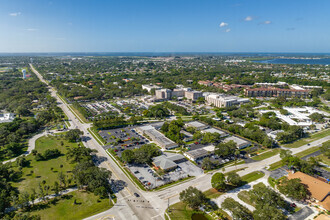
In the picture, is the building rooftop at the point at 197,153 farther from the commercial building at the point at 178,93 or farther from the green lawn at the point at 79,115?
the commercial building at the point at 178,93

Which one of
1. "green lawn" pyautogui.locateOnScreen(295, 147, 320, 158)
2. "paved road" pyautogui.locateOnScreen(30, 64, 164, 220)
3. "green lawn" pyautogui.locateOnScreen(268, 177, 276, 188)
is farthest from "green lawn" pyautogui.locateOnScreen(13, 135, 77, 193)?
"green lawn" pyautogui.locateOnScreen(295, 147, 320, 158)

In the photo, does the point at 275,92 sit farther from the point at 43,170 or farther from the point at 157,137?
the point at 43,170

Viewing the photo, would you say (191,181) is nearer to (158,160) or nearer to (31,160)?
(158,160)

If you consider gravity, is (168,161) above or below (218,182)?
below

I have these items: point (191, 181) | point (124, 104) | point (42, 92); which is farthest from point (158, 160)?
point (42, 92)

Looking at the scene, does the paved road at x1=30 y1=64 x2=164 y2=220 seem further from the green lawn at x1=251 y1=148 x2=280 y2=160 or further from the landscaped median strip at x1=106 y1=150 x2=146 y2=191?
the green lawn at x1=251 y1=148 x2=280 y2=160

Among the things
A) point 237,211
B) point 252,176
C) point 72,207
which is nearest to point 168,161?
point 252,176

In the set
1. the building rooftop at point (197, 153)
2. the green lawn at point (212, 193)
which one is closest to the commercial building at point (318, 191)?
the green lawn at point (212, 193)
